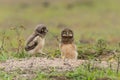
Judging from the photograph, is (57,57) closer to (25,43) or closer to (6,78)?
(25,43)

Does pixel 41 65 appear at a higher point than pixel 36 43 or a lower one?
lower

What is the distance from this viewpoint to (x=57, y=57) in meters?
11.0

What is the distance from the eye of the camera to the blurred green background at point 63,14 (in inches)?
871

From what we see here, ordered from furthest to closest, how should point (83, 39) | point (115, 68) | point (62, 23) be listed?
point (62, 23) < point (83, 39) < point (115, 68)

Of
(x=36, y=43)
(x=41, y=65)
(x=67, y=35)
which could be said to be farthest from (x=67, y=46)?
(x=41, y=65)

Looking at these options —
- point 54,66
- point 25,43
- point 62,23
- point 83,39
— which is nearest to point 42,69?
point 54,66

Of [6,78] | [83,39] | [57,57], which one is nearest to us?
A: [6,78]

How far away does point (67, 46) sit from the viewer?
10.6 meters

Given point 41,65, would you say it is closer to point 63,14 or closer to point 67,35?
point 67,35

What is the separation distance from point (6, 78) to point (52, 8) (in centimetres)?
1815

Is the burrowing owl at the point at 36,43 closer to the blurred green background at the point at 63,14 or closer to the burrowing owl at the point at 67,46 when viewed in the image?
the burrowing owl at the point at 67,46

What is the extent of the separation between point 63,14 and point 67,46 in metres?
15.1

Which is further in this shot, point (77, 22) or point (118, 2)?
point (118, 2)

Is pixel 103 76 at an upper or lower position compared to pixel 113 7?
lower
